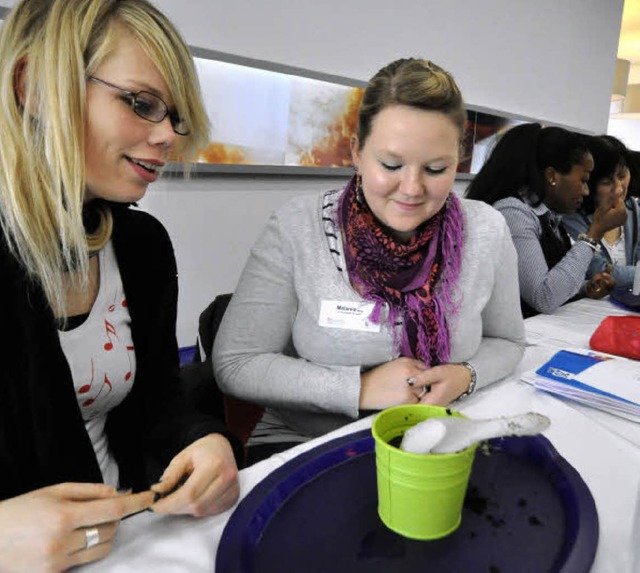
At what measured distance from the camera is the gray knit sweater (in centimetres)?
112

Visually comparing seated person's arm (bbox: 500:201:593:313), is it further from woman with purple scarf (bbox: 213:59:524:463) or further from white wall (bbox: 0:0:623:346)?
white wall (bbox: 0:0:623:346)

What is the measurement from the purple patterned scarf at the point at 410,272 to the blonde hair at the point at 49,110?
57 cm

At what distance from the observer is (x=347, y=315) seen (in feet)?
3.89

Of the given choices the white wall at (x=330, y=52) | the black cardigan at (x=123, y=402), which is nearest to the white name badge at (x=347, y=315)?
the black cardigan at (x=123, y=402)

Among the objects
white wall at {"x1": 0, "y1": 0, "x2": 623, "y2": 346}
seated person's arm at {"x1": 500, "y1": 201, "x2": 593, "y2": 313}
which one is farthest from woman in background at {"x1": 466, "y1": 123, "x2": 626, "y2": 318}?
white wall at {"x1": 0, "y1": 0, "x2": 623, "y2": 346}

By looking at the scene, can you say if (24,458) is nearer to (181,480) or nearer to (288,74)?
(181,480)

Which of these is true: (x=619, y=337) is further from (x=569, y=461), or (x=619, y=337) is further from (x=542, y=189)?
(x=542, y=189)

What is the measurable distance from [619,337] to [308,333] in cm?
78

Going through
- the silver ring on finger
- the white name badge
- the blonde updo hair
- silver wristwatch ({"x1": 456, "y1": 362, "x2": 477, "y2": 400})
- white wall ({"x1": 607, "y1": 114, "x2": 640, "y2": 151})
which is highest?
white wall ({"x1": 607, "y1": 114, "x2": 640, "y2": 151})

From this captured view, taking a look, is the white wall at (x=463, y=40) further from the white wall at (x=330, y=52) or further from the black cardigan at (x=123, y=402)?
the black cardigan at (x=123, y=402)

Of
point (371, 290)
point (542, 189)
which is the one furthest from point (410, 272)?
point (542, 189)

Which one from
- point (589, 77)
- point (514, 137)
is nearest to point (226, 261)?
point (514, 137)

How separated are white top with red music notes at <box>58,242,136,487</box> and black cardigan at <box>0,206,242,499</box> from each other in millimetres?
19

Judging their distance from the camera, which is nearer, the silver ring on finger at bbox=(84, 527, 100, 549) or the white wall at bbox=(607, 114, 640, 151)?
the silver ring on finger at bbox=(84, 527, 100, 549)
